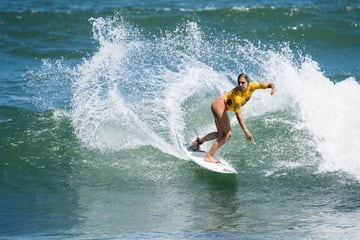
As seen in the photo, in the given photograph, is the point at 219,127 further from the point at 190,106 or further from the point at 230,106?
the point at 190,106

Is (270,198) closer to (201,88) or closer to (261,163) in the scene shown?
(261,163)

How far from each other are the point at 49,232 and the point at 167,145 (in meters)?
4.19

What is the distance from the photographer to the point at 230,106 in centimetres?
1324

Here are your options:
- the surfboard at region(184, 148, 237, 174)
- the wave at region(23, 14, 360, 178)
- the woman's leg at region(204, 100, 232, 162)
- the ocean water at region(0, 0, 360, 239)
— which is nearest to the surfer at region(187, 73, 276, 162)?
the woman's leg at region(204, 100, 232, 162)

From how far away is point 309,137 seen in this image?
50.3 feet

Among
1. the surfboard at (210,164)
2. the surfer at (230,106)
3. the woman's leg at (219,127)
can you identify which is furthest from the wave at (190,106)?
the surfer at (230,106)

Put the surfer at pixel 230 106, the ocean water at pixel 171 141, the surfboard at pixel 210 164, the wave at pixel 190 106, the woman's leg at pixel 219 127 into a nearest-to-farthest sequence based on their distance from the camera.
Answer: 1. the ocean water at pixel 171 141
2. the surfer at pixel 230 106
3. the woman's leg at pixel 219 127
4. the surfboard at pixel 210 164
5. the wave at pixel 190 106

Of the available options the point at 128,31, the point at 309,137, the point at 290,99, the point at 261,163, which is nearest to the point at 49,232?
the point at 261,163

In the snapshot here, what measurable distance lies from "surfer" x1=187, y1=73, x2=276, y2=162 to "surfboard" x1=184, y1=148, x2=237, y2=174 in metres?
0.10

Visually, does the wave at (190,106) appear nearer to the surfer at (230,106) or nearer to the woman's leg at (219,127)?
the woman's leg at (219,127)

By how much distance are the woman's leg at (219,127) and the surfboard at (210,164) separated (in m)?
0.10

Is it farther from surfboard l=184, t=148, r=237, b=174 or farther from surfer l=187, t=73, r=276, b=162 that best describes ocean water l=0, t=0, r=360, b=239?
surfer l=187, t=73, r=276, b=162

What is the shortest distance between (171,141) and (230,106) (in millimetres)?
2347

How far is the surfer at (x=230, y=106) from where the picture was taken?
12.9 metres
